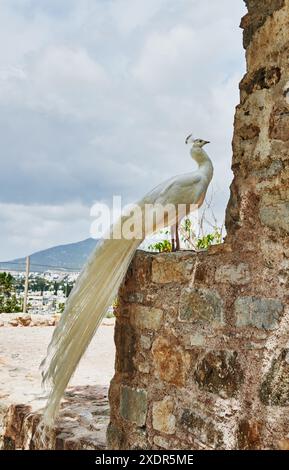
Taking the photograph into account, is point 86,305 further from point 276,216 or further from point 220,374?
point 276,216

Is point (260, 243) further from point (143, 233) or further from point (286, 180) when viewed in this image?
point (143, 233)

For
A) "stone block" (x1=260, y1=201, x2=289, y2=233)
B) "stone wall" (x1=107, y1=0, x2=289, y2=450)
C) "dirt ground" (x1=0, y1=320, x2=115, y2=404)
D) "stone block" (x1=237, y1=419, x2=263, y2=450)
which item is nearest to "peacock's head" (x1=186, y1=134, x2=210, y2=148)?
"stone wall" (x1=107, y1=0, x2=289, y2=450)

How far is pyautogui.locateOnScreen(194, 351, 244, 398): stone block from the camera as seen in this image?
204 cm

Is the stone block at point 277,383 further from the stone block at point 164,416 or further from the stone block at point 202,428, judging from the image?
the stone block at point 164,416

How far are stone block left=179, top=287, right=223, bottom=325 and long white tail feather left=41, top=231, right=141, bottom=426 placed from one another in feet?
1.32

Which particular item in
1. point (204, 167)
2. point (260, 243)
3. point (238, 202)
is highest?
point (204, 167)

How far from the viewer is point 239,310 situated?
6.74 ft

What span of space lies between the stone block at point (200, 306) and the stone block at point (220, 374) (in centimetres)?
14

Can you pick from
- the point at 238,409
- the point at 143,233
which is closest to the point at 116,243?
the point at 143,233

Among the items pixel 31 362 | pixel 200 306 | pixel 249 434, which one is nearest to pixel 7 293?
pixel 31 362

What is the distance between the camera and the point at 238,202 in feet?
7.01

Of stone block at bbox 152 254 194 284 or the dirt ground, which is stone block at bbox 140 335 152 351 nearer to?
stone block at bbox 152 254 194 284

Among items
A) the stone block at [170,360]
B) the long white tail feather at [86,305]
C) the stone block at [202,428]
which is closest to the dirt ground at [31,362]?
the long white tail feather at [86,305]

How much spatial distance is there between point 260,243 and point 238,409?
647 millimetres
